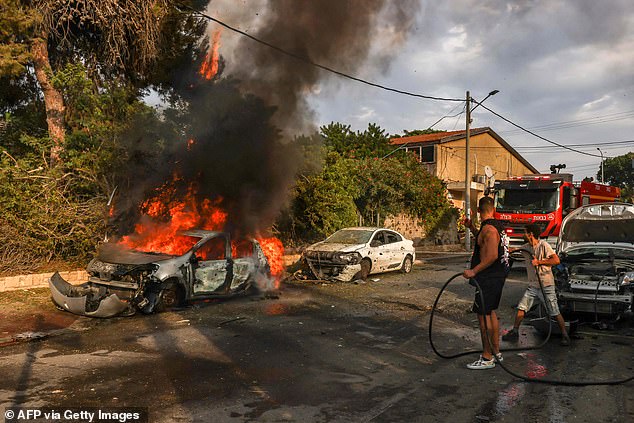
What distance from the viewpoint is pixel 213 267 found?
32.0 ft

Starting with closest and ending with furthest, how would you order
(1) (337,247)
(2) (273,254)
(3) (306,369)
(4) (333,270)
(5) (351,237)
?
(3) (306,369), (4) (333,270), (2) (273,254), (1) (337,247), (5) (351,237)

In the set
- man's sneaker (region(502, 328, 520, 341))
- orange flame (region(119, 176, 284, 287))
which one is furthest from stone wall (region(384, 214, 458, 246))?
man's sneaker (region(502, 328, 520, 341))

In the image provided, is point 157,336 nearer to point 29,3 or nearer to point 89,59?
point 29,3

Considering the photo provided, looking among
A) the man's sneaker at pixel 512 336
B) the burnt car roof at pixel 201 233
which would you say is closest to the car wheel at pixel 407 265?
the burnt car roof at pixel 201 233

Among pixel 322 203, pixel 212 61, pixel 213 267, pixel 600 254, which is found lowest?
pixel 213 267

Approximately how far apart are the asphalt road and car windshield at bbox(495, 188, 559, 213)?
7.70 meters

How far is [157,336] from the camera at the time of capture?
747 centimetres

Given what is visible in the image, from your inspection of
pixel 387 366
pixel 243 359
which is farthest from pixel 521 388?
pixel 243 359

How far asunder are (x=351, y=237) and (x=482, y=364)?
822 centimetres

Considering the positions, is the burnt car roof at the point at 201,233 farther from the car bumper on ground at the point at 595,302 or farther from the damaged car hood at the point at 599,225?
the damaged car hood at the point at 599,225

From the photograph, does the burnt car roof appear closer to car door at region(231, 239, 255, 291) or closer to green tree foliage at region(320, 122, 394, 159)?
car door at region(231, 239, 255, 291)

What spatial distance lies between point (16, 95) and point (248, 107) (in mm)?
7597

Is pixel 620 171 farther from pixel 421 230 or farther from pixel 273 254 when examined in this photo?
pixel 273 254

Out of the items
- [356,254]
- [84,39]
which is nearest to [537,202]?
[356,254]
